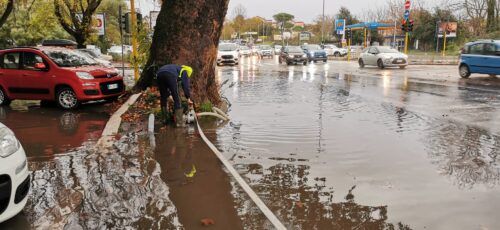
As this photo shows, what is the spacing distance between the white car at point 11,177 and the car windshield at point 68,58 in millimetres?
7923

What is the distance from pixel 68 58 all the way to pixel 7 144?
8.45 metres

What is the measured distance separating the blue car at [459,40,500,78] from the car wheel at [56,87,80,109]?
17.1 meters

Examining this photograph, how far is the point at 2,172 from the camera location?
3.77 m

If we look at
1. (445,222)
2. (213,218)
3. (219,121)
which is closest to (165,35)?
(219,121)

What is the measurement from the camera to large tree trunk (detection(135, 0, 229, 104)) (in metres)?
10.5

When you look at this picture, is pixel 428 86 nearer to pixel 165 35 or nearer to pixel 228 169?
pixel 165 35

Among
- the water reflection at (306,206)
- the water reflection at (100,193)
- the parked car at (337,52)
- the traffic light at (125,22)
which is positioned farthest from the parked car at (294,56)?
the water reflection at (306,206)

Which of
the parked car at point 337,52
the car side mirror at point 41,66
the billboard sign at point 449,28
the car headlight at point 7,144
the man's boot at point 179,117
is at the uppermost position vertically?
the billboard sign at point 449,28

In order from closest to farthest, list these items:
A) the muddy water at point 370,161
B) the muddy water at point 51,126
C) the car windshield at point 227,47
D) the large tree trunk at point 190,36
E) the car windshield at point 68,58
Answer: the muddy water at point 370,161
the muddy water at point 51,126
the large tree trunk at point 190,36
the car windshield at point 68,58
the car windshield at point 227,47

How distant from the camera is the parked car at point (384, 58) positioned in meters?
28.2

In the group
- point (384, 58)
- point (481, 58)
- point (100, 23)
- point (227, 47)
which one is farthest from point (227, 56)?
point (481, 58)

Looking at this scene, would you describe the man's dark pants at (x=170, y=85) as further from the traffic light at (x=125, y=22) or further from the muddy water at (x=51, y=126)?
the traffic light at (x=125, y=22)

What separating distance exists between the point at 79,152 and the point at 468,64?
62.0ft

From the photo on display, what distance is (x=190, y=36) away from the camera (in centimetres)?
1054
